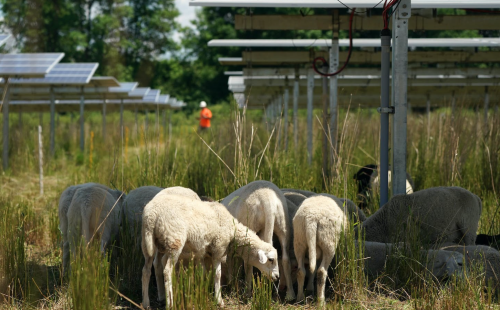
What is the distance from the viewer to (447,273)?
14.4 ft

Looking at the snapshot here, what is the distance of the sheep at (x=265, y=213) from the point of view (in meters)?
4.61

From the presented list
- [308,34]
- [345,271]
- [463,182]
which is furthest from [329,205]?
[308,34]

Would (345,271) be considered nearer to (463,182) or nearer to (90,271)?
(90,271)

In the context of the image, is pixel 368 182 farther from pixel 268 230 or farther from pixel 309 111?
pixel 268 230

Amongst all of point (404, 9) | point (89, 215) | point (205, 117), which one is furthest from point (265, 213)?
point (205, 117)

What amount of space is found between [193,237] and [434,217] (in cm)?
222

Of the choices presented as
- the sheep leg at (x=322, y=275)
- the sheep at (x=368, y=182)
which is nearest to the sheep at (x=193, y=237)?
the sheep leg at (x=322, y=275)

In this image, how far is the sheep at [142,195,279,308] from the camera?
4004mm

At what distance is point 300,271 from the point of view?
4.45m

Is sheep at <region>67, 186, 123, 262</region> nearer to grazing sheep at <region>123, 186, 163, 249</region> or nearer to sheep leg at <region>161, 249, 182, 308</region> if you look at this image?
grazing sheep at <region>123, 186, 163, 249</region>

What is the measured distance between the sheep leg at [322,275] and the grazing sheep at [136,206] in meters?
1.54

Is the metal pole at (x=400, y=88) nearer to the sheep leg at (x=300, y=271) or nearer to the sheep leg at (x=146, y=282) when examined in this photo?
the sheep leg at (x=300, y=271)

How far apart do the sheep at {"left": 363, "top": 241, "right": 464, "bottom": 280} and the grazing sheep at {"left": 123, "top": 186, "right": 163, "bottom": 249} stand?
186cm

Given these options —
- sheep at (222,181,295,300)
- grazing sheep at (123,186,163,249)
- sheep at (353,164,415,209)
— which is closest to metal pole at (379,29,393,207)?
sheep at (353,164,415,209)
